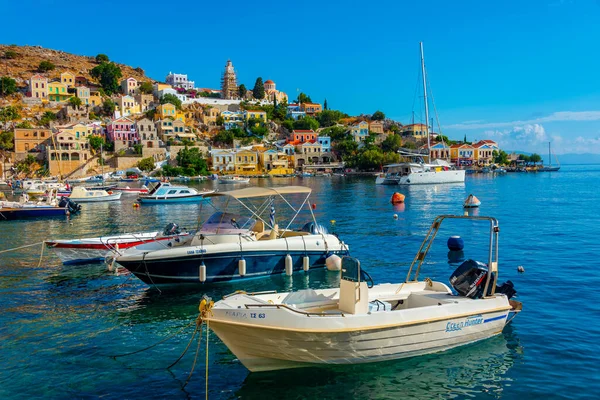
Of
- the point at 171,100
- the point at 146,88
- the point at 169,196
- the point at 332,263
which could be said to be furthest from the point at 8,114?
the point at 332,263

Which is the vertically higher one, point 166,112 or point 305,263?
point 166,112

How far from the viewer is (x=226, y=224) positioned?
56.7 ft

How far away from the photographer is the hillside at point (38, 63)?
154 meters

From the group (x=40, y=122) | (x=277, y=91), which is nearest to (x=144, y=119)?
(x=40, y=122)

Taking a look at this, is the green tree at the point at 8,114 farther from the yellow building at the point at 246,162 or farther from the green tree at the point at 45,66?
the yellow building at the point at 246,162

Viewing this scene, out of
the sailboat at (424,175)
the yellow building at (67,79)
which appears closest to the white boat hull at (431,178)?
the sailboat at (424,175)

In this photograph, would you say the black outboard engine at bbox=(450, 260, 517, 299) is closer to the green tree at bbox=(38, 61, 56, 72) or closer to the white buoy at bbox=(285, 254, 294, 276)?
the white buoy at bbox=(285, 254, 294, 276)

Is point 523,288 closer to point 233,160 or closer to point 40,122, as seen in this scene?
point 233,160

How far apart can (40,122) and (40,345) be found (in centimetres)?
13010

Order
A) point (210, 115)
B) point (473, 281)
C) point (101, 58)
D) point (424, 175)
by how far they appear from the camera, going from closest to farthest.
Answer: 1. point (473, 281)
2. point (424, 175)
3. point (210, 115)
4. point (101, 58)

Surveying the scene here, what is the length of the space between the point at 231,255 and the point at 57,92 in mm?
142537

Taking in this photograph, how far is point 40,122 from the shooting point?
124 meters

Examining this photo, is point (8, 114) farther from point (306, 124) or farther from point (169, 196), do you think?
point (169, 196)

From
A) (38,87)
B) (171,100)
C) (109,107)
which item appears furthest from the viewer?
(171,100)
